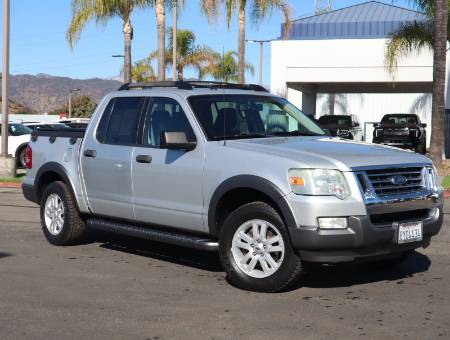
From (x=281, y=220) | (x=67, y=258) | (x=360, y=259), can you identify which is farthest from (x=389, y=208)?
(x=67, y=258)

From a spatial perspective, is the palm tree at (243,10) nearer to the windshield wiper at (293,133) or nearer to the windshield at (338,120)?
the windshield at (338,120)

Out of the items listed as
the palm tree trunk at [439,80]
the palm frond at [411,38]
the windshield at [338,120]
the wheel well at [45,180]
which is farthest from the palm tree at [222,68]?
the wheel well at [45,180]

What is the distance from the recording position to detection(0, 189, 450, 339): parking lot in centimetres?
544

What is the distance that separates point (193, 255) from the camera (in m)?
8.41

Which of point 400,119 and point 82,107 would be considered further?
point 82,107

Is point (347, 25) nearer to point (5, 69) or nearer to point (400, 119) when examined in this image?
point (400, 119)

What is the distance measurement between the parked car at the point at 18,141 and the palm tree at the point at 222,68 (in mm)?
14754

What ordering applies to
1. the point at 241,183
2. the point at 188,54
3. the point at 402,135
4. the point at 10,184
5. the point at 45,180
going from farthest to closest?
1. the point at 188,54
2. the point at 402,135
3. the point at 10,184
4. the point at 45,180
5. the point at 241,183

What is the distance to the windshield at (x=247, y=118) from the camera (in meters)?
7.23

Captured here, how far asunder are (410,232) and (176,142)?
228 centimetres

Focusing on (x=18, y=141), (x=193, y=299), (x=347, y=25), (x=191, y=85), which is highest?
(x=347, y=25)

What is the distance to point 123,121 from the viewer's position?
26.3ft

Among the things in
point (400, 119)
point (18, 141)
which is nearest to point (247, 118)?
point (18, 141)

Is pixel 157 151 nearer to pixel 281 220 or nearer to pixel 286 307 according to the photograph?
pixel 281 220
